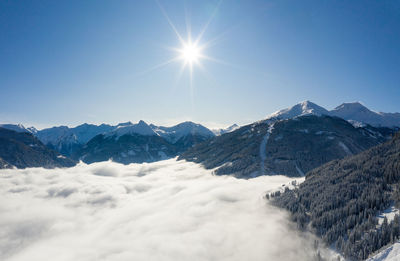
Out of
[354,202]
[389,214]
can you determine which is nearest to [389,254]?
[389,214]

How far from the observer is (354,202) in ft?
251

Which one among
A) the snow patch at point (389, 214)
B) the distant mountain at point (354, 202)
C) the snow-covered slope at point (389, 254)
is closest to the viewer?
the snow-covered slope at point (389, 254)

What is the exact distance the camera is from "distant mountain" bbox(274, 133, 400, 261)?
58.2 metres

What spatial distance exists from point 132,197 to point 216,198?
4511 inches

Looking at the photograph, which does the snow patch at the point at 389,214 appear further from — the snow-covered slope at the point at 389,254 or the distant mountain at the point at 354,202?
the snow-covered slope at the point at 389,254

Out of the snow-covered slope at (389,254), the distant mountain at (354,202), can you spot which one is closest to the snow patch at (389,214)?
the distant mountain at (354,202)

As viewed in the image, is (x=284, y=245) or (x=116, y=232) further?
(x=116, y=232)

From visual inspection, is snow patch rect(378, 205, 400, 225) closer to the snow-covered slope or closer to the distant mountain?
the distant mountain

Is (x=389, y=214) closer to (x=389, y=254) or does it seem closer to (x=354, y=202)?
(x=354, y=202)

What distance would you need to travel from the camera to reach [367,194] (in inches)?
3029

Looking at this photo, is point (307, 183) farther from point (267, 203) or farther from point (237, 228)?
point (237, 228)

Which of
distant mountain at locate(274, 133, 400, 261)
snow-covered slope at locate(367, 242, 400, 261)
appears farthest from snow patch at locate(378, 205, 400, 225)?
snow-covered slope at locate(367, 242, 400, 261)

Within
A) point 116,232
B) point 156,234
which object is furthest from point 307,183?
point 116,232

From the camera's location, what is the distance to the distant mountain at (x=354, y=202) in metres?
58.2
